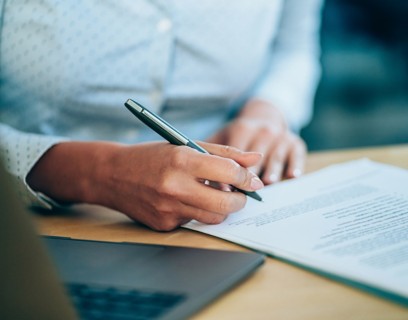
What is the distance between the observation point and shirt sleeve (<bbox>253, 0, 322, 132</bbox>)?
42.2 inches

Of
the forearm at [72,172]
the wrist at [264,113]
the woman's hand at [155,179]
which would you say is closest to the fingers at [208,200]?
the woman's hand at [155,179]

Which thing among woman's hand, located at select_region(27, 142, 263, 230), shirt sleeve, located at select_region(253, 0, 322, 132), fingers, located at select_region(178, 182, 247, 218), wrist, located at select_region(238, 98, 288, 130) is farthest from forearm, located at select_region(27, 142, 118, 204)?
shirt sleeve, located at select_region(253, 0, 322, 132)

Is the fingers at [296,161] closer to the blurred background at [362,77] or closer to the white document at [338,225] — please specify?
the white document at [338,225]

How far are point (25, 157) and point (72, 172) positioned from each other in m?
0.08

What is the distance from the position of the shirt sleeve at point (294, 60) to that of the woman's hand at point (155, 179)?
1.70 feet

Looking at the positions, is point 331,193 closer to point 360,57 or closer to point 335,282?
point 335,282

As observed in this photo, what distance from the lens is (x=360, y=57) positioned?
2156 millimetres

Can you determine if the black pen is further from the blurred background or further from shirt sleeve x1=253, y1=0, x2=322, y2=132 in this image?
the blurred background

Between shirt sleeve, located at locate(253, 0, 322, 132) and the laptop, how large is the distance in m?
0.64

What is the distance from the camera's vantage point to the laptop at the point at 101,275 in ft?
1.00

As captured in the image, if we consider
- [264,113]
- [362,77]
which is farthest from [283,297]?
[362,77]

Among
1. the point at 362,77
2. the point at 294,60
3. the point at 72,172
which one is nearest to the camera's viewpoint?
the point at 72,172

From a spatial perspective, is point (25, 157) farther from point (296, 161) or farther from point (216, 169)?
point (296, 161)

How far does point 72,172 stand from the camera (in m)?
0.61
